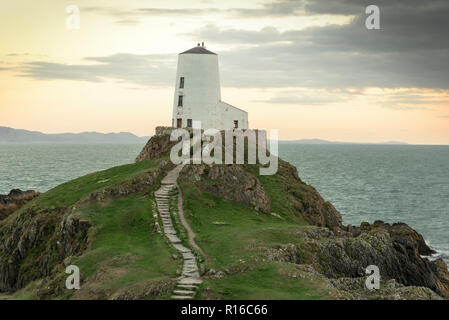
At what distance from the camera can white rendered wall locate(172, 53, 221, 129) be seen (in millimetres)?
66562

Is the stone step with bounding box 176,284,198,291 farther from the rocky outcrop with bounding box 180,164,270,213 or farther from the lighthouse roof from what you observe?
the lighthouse roof

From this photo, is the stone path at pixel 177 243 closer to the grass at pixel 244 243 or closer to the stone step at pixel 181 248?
the stone step at pixel 181 248

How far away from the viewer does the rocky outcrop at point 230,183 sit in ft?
164

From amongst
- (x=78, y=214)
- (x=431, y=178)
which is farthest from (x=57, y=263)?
(x=431, y=178)

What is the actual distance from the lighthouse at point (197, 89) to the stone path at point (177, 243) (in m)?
13.3

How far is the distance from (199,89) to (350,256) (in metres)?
34.3

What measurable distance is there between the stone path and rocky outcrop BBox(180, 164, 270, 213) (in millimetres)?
1732

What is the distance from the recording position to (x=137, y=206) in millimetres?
44781

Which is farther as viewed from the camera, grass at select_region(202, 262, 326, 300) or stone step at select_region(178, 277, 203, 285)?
stone step at select_region(178, 277, 203, 285)

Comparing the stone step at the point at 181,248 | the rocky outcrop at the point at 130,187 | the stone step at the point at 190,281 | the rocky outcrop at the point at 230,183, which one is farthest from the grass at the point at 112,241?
the rocky outcrop at the point at 230,183

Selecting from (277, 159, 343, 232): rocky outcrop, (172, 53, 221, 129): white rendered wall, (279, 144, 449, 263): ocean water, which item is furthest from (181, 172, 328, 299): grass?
(279, 144, 449, 263): ocean water

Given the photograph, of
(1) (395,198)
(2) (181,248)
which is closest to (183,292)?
(2) (181,248)
